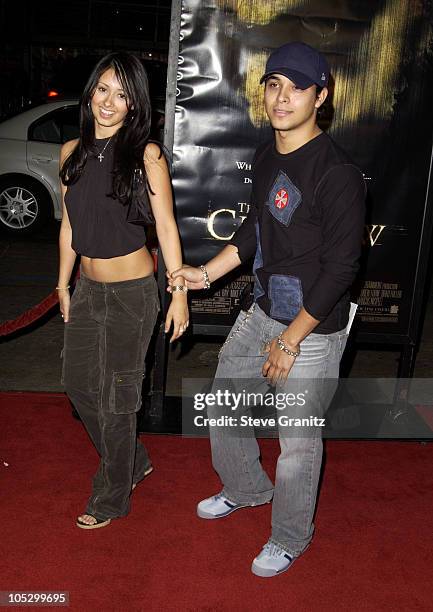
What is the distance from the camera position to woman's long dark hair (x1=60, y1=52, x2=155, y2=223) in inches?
121

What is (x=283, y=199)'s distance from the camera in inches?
112

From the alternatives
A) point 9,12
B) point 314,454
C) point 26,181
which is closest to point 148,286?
point 314,454

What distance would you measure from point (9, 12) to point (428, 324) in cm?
1895

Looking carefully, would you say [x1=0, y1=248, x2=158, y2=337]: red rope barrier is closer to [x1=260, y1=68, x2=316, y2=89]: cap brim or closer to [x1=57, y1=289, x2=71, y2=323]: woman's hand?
[x1=57, y1=289, x2=71, y2=323]: woman's hand

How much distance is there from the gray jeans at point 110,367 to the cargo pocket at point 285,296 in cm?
58

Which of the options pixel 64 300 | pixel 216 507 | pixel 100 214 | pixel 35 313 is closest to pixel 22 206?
pixel 35 313

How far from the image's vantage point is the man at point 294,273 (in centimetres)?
273

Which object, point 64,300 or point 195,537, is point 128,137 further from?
point 195,537

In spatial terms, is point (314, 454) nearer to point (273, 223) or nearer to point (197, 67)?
point (273, 223)

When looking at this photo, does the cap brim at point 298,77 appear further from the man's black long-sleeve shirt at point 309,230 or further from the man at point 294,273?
the man's black long-sleeve shirt at point 309,230

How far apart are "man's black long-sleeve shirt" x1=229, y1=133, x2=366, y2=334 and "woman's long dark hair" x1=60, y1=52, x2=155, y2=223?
1.57ft

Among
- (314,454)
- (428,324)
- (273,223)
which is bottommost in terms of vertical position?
(428,324)

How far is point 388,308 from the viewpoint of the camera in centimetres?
445

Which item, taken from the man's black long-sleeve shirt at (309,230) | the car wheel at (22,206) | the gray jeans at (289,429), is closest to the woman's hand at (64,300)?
the gray jeans at (289,429)
